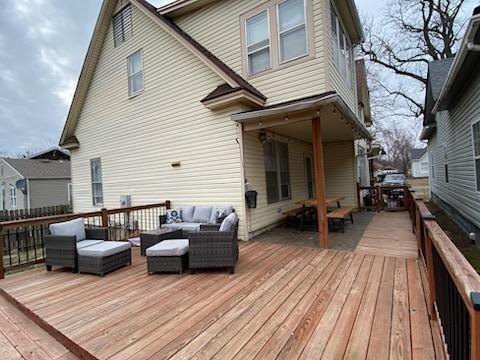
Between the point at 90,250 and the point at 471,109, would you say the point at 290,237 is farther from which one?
the point at 471,109

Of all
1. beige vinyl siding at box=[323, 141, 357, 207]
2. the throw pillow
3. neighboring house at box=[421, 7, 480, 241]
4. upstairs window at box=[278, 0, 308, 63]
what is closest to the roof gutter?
neighboring house at box=[421, 7, 480, 241]

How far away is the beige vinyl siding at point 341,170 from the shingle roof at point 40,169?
64.8 ft

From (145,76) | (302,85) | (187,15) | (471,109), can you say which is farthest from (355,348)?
(187,15)

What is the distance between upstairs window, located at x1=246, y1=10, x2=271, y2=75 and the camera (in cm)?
666

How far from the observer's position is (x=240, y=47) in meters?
7.05

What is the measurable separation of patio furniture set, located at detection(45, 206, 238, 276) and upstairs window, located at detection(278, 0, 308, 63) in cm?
438

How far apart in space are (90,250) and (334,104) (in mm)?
5092

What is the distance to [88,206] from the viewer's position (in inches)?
429

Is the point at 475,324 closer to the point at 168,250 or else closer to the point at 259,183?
Result: the point at 168,250

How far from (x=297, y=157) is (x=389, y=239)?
432 centimetres

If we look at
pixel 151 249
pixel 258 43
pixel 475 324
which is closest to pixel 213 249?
pixel 151 249

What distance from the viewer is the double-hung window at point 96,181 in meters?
10.4

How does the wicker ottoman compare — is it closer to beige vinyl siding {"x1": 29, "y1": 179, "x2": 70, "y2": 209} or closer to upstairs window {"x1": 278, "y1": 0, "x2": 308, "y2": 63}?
upstairs window {"x1": 278, "y1": 0, "x2": 308, "y2": 63}

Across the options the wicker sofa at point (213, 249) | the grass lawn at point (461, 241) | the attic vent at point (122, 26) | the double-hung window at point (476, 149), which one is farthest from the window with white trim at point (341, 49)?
the attic vent at point (122, 26)
